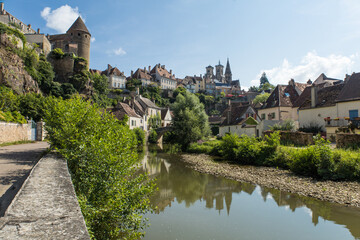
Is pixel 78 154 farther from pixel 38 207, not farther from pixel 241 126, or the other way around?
pixel 241 126

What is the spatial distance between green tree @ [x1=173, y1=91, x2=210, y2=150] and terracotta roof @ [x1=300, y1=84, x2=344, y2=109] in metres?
12.9

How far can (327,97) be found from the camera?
26.7 m

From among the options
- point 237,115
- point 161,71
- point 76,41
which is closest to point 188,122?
point 237,115

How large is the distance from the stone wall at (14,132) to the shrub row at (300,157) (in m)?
19.8

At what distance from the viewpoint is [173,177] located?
16.8 m

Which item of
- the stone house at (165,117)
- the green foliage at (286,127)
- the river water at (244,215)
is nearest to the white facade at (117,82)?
the stone house at (165,117)

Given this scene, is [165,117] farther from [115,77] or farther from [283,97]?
[283,97]

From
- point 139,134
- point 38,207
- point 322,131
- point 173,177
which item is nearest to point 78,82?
point 139,134

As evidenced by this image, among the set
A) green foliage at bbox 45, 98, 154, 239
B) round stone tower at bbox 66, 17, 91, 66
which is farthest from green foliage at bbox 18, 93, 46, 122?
round stone tower at bbox 66, 17, 91, 66

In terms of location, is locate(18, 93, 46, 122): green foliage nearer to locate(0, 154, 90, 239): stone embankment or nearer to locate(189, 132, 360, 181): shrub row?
locate(189, 132, 360, 181): shrub row

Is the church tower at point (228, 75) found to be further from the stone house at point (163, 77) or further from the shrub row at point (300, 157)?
the shrub row at point (300, 157)

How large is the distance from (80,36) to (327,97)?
178ft

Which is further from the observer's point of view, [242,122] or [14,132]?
[242,122]

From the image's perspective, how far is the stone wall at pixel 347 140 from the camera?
16.6 metres
